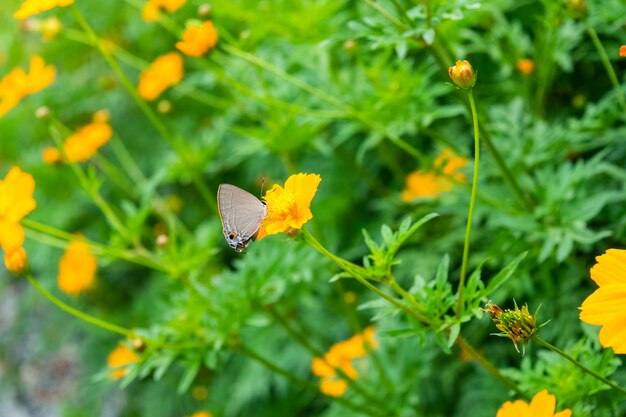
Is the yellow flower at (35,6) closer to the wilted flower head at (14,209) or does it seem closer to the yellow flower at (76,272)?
the wilted flower head at (14,209)

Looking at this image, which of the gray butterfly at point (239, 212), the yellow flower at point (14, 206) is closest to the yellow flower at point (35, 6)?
the yellow flower at point (14, 206)

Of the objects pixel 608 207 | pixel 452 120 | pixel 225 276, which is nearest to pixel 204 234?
pixel 225 276

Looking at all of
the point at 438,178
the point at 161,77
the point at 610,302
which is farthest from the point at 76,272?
the point at 610,302

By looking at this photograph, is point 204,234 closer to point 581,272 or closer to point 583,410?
point 581,272

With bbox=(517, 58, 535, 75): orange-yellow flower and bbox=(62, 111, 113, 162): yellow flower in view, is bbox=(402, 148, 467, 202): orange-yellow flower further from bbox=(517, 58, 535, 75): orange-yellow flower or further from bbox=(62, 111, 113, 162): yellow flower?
bbox=(62, 111, 113, 162): yellow flower

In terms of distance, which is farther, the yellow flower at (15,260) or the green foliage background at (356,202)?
the green foliage background at (356,202)

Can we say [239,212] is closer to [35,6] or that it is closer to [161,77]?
[35,6]
